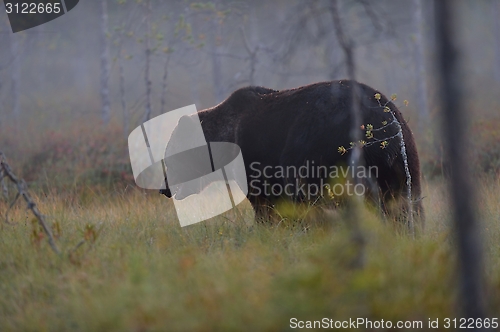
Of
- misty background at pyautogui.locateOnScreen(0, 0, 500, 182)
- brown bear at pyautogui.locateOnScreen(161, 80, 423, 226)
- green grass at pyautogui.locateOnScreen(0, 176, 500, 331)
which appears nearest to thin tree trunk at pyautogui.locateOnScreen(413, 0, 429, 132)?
misty background at pyautogui.locateOnScreen(0, 0, 500, 182)

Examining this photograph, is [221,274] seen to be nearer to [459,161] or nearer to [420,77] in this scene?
[459,161]

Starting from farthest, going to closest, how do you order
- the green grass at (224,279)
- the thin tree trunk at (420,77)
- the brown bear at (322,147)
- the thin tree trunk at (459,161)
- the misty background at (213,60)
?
the thin tree trunk at (420,77) < the brown bear at (322,147) < the misty background at (213,60) < the green grass at (224,279) < the thin tree trunk at (459,161)

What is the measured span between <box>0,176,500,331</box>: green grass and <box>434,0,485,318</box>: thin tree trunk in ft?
1.60

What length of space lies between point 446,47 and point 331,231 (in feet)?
8.80

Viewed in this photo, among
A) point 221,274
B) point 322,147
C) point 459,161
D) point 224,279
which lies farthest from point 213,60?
point 459,161

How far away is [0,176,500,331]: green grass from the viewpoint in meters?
3.05

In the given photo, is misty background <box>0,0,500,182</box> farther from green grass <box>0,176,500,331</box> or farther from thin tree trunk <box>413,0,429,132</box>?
green grass <box>0,176,500,331</box>

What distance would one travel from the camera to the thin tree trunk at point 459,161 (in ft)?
8.53

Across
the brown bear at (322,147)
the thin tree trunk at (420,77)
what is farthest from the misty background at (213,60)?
the brown bear at (322,147)

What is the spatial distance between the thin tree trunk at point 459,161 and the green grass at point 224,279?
19.2 inches

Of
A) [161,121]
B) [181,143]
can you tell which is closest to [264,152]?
[181,143]

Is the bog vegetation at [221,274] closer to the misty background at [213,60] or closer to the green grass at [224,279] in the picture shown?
the green grass at [224,279]

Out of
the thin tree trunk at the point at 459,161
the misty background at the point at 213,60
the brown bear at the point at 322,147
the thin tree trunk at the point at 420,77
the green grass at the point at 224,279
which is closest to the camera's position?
the thin tree trunk at the point at 459,161

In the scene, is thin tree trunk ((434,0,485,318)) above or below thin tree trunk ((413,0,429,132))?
above
